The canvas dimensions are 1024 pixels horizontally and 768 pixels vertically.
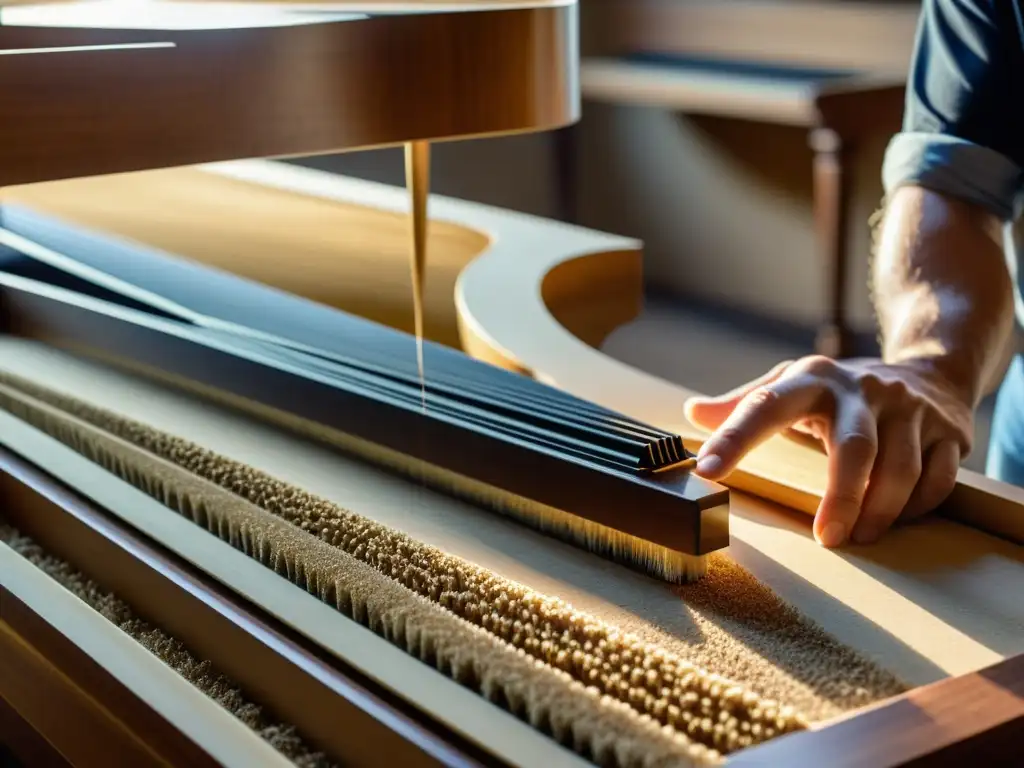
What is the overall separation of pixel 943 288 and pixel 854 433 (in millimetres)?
467

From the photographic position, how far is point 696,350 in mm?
4465

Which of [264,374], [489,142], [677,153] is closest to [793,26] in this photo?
[677,153]

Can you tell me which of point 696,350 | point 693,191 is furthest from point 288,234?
point 693,191

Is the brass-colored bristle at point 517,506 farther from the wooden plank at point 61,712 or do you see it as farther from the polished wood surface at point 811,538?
the wooden plank at point 61,712

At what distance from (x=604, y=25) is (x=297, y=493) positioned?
4578 millimetres

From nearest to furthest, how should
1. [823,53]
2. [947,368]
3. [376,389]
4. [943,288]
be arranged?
Answer: [376,389] → [947,368] → [943,288] → [823,53]

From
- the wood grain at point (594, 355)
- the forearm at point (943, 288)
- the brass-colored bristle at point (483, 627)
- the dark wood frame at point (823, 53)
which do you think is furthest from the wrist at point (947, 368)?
the dark wood frame at point (823, 53)

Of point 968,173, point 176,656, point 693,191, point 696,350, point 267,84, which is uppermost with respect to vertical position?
point 267,84

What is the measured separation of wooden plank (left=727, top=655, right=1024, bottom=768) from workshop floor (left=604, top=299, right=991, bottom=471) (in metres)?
3.41

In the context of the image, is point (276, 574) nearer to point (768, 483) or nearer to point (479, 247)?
point (768, 483)

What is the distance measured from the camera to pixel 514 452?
809 mm

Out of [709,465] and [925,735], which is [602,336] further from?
[925,735]

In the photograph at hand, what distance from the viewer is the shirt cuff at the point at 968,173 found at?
1351 millimetres

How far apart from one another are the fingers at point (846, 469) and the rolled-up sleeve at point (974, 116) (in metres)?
0.57
